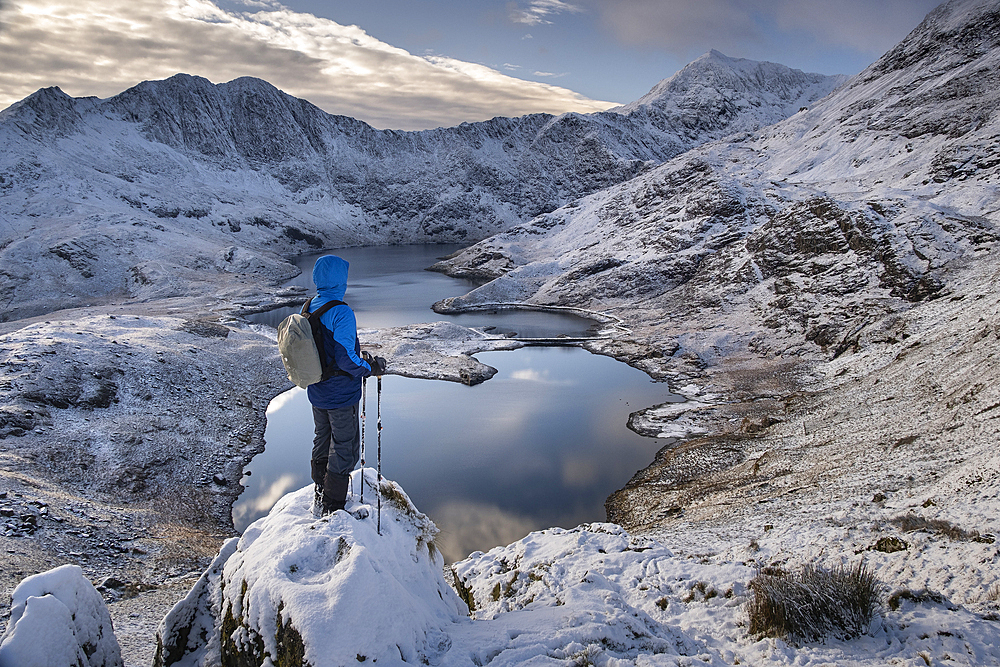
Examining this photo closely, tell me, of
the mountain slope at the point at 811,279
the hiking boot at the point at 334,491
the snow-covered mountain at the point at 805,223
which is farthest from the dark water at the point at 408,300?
the hiking boot at the point at 334,491

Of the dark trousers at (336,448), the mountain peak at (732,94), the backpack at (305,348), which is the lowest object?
the dark trousers at (336,448)

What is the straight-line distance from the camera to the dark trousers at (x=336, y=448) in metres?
6.92

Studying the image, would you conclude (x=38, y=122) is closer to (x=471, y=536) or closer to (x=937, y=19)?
(x=471, y=536)

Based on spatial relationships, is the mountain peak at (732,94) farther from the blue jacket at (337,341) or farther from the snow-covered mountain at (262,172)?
the blue jacket at (337,341)

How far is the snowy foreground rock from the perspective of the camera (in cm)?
500

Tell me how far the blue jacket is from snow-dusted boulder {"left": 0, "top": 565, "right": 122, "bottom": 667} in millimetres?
3087

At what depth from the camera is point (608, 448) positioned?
2358 centimetres

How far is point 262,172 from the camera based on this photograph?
463 feet

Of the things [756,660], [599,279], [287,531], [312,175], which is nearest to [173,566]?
[287,531]

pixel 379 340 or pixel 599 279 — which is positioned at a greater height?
pixel 599 279

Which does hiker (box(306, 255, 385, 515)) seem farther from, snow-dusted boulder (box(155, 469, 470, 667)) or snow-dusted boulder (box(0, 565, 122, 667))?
snow-dusted boulder (box(0, 565, 122, 667))

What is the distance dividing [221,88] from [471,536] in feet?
566

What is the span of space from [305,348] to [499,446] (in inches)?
715

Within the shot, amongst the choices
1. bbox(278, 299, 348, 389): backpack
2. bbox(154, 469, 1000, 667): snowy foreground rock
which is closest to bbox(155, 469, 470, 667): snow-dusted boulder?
bbox(154, 469, 1000, 667): snowy foreground rock
